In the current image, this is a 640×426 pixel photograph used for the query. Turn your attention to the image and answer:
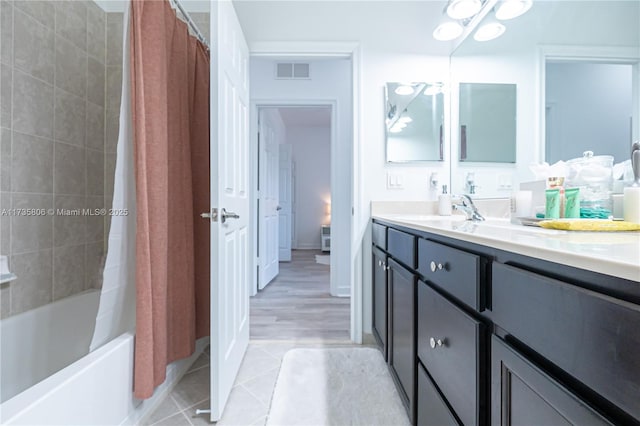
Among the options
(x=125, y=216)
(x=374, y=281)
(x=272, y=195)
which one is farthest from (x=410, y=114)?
(x=272, y=195)

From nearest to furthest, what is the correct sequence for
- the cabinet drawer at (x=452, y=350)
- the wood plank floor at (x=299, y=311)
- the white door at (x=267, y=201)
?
the cabinet drawer at (x=452, y=350) < the wood plank floor at (x=299, y=311) < the white door at (x=267, y=201)

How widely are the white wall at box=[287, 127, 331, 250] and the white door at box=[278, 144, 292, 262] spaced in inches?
41.6

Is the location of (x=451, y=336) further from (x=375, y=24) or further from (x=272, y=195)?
(x=272, y=195)

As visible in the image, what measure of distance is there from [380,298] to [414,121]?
1269 mm

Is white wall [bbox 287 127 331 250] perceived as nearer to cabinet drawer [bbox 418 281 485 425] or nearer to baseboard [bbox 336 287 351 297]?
baseboard [bbox 336 287 351 297]

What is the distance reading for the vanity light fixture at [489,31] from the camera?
156cm

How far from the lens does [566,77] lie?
1.13 metres

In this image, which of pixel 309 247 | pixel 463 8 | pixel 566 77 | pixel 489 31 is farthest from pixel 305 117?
pixel 566 77

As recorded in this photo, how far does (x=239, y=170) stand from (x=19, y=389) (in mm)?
1410

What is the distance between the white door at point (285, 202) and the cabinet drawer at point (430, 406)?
157 inches

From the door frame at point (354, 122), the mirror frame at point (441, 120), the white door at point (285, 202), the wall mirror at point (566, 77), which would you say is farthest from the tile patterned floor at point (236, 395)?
the white door at point (285, 202)

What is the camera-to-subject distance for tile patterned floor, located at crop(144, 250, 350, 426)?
1.30 metres

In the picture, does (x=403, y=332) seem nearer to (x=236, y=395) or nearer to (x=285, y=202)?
(x=236, y=395)

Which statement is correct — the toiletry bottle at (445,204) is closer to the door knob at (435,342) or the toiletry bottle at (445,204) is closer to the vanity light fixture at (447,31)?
the vanity light fixture at (447,31)
